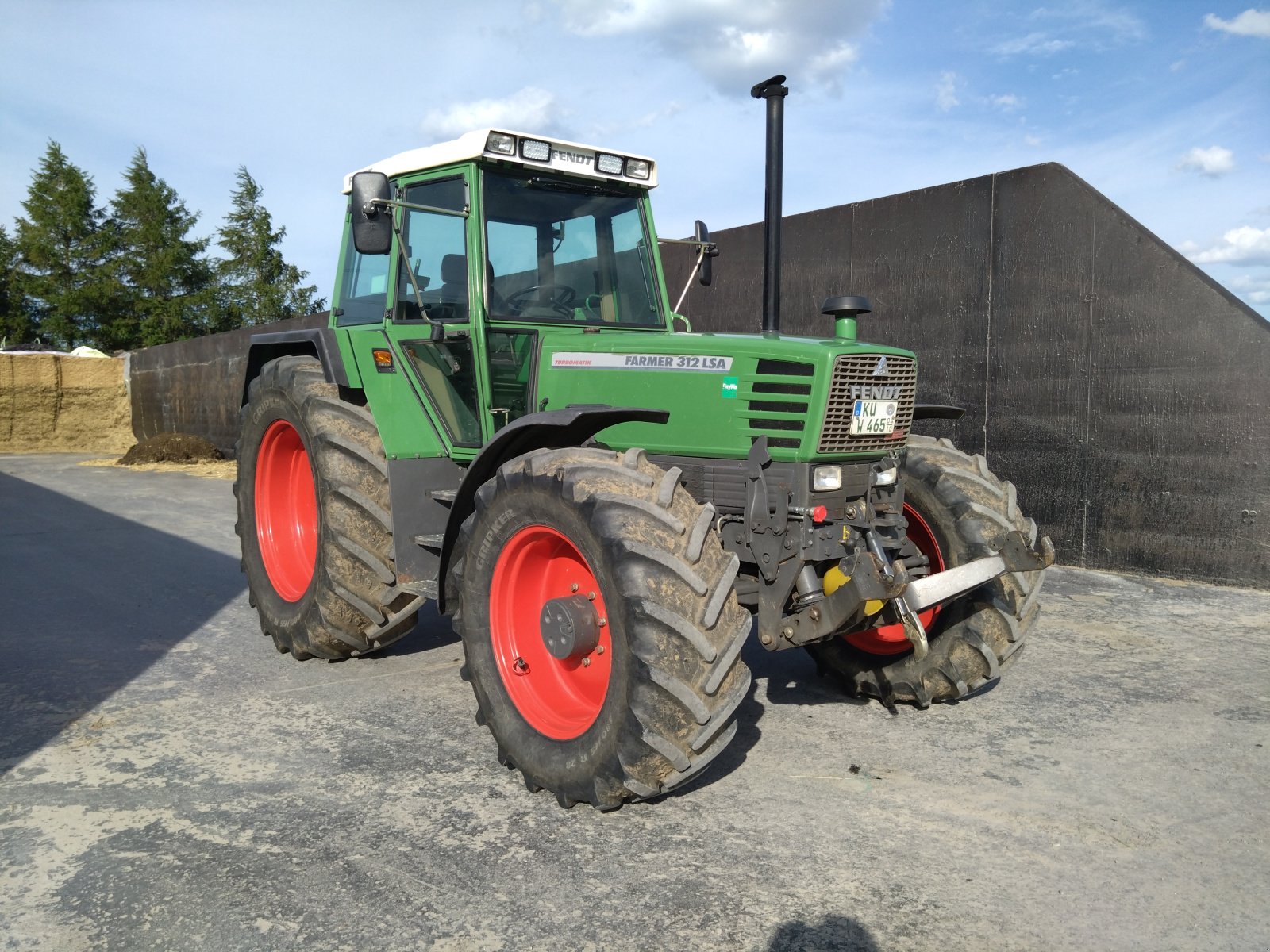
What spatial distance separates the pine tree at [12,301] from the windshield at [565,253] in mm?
37497

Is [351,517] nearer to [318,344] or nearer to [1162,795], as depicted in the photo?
[318,344]

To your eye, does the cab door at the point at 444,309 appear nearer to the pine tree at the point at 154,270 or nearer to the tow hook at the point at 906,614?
the tow hook at the point at 906,614

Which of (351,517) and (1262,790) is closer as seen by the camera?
(1262,790)

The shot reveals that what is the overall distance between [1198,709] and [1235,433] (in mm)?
3016

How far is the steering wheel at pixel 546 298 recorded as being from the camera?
458cm

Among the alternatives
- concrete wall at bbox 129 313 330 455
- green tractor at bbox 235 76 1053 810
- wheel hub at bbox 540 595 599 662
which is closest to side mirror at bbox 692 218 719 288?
green tractor at bbox 235 76 1053 810

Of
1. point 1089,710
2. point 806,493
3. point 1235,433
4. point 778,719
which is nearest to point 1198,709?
point 1089,710

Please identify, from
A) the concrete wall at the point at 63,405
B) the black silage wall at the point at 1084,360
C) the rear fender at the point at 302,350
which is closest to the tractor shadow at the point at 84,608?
the rear fender at the point at 302,350

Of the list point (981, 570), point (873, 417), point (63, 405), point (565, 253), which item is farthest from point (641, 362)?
point (63, 405)

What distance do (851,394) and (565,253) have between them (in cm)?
170

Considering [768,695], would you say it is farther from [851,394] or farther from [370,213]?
[370,213]

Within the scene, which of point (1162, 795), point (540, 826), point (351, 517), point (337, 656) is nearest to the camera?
point (540, 826)

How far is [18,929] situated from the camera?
2727 millimetres

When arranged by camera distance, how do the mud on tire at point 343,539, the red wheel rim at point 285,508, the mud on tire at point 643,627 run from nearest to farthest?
the mud on tire at point 643,627 → the mud on tire at point 343,539 → the red wheel rim at point 285,508
